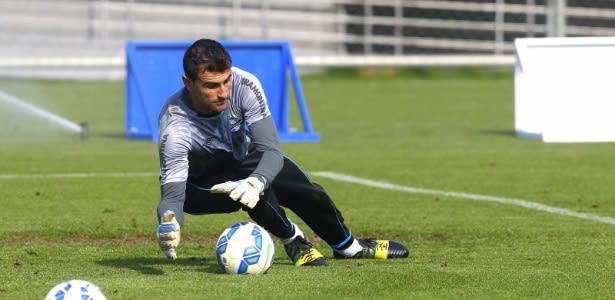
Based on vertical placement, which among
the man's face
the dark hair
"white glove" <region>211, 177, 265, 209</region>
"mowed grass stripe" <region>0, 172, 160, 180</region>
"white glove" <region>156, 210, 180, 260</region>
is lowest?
"mowed grass stripe" <region>0, 172, 160, 180</region>

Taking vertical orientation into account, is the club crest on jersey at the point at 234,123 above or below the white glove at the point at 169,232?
above

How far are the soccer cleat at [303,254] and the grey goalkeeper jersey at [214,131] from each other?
1.91 feet

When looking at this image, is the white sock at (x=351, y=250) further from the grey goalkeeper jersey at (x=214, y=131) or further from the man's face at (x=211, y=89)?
the man's face at (x=211, y=89)

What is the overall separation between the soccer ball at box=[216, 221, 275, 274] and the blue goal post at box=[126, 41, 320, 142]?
27.6 ft

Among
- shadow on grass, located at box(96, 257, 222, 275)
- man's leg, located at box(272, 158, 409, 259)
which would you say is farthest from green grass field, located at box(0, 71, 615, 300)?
man's leg, located at box(272, 158, 409, 259)

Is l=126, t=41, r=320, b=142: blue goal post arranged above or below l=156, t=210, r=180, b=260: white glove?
below

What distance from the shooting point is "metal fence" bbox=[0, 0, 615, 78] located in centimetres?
2742

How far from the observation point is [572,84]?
14.8 m

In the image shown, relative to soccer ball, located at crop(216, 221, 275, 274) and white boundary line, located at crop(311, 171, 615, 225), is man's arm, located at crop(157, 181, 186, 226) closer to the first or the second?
soccer ball, located at crop(216, 221, 275, 274)

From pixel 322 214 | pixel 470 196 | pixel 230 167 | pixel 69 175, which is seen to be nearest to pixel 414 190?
pixel 470 196

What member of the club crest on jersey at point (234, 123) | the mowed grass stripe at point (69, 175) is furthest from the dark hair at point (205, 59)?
the mowed grass stripe at point (69, 175)

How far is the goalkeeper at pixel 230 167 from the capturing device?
664cm

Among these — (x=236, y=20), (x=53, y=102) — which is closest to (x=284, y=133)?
(x=53, y=102)

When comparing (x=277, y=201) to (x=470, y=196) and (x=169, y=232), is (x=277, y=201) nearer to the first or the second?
(x=169, y=232)
